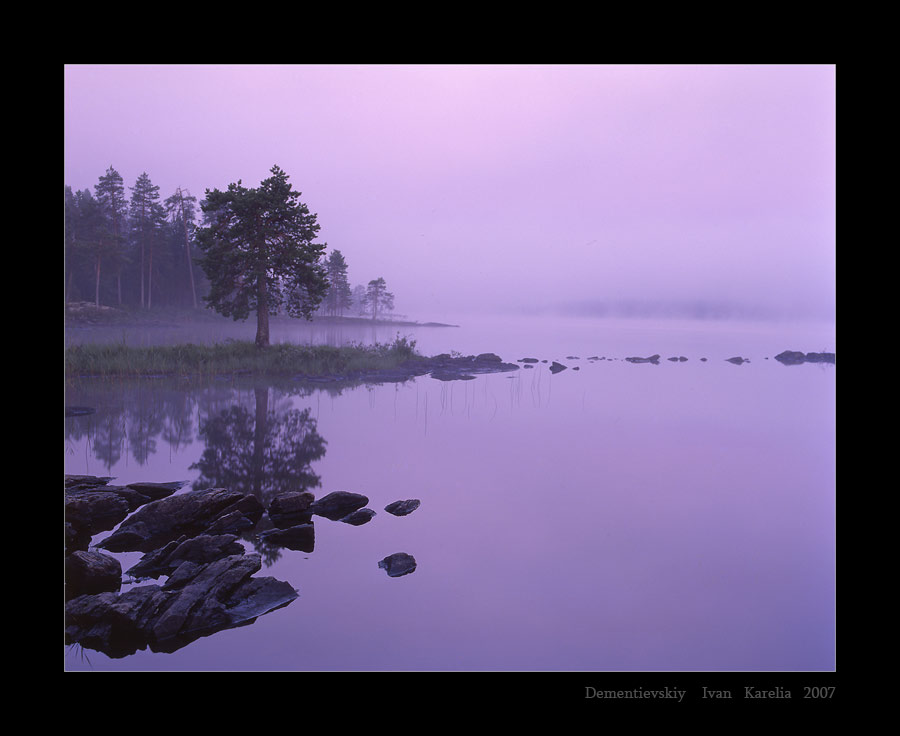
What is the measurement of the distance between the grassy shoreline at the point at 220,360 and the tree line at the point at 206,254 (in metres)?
2.24

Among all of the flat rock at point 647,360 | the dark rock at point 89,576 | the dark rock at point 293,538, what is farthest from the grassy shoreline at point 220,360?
the flat rock at point 647,360

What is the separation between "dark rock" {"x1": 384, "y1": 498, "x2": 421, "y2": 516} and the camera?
9.93 m

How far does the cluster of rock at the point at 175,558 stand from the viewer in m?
5.81

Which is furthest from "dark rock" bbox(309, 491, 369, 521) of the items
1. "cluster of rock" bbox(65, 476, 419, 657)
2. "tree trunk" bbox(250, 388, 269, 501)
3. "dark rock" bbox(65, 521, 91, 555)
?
"dark rock" bbox(65, 521, 91, 555)

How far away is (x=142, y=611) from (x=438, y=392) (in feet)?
57.6

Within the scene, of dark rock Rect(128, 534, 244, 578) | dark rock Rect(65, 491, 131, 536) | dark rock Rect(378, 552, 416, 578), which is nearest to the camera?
dark rock Rect(128, 534, 244, 578)

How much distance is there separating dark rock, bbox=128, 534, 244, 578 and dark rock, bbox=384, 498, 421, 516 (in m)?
2.98

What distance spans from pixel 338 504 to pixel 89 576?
4.02 metres

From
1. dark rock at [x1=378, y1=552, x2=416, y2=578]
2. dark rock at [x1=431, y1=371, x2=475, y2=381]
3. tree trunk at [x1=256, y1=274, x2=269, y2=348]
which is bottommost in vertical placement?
dark rock at [x1=378, y1=552, x2=416, y2=578]

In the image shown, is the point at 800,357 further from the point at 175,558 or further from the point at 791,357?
the point at 175,558

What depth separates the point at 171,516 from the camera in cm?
844

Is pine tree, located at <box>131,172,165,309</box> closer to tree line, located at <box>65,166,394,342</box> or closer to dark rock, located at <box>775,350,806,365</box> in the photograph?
tree line, located at <box>65,166,394,342</box>

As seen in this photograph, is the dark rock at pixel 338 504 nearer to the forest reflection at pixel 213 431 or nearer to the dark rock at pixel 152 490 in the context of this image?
the forest reflection at pixel 213 431
